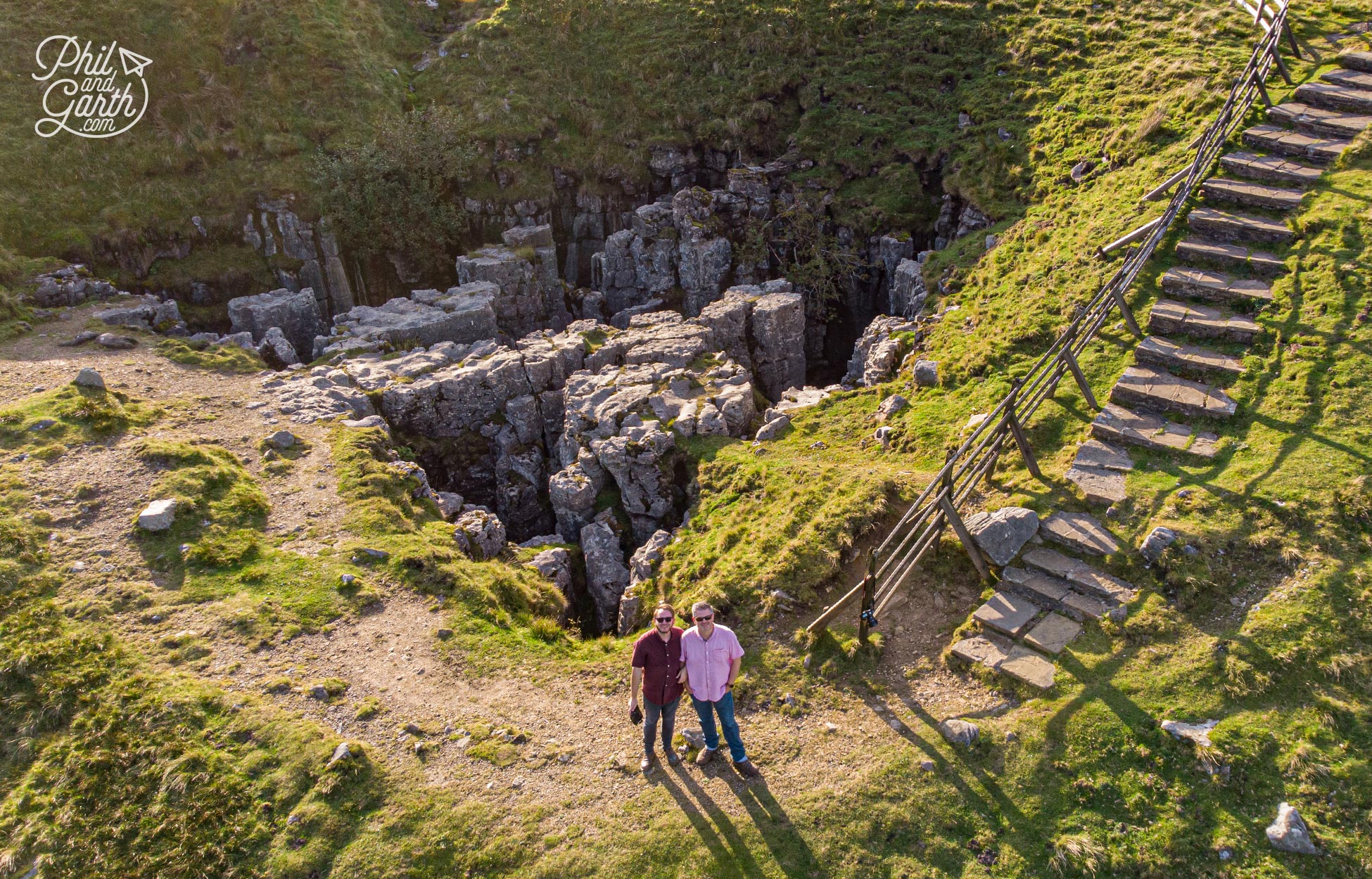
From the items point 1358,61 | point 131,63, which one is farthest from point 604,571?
point 131,63

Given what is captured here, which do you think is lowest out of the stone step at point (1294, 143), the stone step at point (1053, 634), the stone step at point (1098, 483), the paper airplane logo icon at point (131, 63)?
the stone step at point (1053, 634)

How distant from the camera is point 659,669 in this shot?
38.7ft

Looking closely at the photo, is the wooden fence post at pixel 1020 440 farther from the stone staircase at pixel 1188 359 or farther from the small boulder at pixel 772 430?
the small boulder at pixel 772 430

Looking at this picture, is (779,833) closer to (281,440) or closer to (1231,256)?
(1231,256)

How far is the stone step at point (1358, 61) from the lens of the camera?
77.8 feet

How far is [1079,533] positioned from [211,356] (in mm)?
29277

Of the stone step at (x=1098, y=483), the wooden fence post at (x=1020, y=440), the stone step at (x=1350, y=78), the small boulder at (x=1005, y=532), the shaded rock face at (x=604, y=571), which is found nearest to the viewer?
the small boulder at (x=1005, y=532)

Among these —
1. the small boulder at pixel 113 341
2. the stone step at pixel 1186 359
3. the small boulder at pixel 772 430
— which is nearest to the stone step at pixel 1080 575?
the stone step at pixel 1186 359

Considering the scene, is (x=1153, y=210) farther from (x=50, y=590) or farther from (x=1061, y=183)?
(x=50, y=590)

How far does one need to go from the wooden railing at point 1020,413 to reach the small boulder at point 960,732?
7.24ft

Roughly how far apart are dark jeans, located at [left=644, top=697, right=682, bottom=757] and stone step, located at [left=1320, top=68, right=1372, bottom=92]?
2685 cm

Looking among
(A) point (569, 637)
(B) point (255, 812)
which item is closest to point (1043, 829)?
(A) point (569, 637)

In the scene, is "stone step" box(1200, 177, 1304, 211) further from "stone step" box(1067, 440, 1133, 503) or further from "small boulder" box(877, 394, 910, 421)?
"small boulder" box(877, 394, 910, 421)

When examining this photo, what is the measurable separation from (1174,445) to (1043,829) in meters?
8.68
